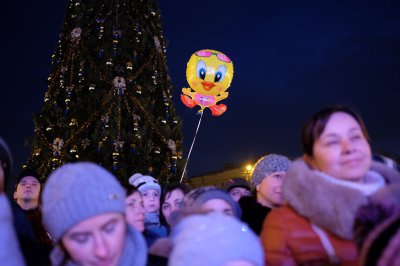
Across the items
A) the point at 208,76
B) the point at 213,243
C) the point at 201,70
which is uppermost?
the point at 201,70

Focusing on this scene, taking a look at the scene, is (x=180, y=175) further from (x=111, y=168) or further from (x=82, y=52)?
(x=82, y=52)

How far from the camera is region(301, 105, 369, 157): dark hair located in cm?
180

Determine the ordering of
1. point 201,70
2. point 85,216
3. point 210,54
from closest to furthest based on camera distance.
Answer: point 85,216
point 201,70
point 210,54

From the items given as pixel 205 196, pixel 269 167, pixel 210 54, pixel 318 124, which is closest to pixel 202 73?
pixel 210 54

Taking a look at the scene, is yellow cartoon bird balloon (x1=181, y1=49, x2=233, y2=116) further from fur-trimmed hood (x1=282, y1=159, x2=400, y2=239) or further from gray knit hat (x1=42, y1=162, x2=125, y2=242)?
gray knit hat (x1=42, y1=162, x2=125, y2=242)

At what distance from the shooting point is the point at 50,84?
27.2ft

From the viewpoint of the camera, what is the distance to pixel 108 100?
771 centimetres

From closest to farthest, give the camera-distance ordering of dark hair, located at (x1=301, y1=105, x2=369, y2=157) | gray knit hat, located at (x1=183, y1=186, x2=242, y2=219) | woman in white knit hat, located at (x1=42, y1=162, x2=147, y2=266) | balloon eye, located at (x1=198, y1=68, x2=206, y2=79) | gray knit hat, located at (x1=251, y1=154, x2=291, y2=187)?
woman in white knit hat, located at (x1=42, y1=162, x2=147, y2=266) < dark hair, located at (x1=301, y1=105, x2=369, y2=157) < gray knit hat, located at (x1=183, y1=186, x2=242, y2=219) < gray knit hat, located at (x1=251, y1=154, x2=291, y2=187) < balloon eye, located at (x1=198, y1=68, x2=206, y2=79)

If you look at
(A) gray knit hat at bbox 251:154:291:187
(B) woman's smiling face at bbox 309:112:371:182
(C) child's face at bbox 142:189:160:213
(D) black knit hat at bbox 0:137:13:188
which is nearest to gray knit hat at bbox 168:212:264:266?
(B) woman's smiling face at bbox 309:112:371:182

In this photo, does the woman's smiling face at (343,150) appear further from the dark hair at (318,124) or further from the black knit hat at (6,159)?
the black knit hat at (6,159)

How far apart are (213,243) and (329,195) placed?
57 cm

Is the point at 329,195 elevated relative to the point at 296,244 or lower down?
elevated

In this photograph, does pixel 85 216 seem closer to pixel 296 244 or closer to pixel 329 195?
pixel 296 244

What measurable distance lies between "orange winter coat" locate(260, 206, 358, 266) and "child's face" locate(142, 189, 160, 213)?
2.32 m
